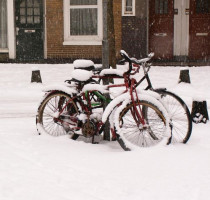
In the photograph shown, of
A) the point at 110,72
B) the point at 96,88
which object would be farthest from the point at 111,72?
the point at 96,88

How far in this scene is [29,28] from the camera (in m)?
19.0

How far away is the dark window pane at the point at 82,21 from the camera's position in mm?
19141

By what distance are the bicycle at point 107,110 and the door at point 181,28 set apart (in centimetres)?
1261

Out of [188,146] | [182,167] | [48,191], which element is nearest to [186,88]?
[188,146]

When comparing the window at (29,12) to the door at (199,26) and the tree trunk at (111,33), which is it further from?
the door at (199,26)

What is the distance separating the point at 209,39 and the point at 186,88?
738 centimetres

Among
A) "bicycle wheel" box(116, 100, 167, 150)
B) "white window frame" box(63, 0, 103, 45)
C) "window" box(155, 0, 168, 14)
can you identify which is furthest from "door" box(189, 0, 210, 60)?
"bicycle wheel" box(116, 100, 167, 150)

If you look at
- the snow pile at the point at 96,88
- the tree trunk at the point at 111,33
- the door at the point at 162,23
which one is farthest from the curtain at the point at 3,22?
the snow pile at the point at 96,88

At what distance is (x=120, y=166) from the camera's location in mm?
5387

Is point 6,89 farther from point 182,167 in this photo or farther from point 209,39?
point 209,39

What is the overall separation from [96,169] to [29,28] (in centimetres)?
1443

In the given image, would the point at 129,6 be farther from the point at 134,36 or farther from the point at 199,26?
the point at 199,26

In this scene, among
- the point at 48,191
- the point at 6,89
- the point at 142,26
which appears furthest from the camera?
the point at 142,26

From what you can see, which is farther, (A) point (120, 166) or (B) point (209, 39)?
(B) point (209, 39)
